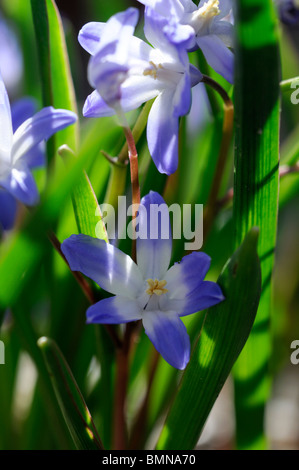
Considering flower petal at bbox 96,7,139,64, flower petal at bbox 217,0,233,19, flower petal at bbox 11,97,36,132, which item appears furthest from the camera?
flower petal at bbox 11,97,36,132

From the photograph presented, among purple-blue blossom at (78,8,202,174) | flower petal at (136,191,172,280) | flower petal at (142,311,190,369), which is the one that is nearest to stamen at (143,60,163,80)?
purple-blue blossom at (78,8,202,174)

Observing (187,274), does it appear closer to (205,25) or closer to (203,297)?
(203,297)

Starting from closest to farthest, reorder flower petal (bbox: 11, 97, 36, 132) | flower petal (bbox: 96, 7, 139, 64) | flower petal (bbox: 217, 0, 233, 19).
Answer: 1. flower petal (bbox: 96, 7, 139, 64)
2. flower petal (bbox: 217, 0, 233, 19)
3. flower petal (bbox: 11, 97, 36, 132)

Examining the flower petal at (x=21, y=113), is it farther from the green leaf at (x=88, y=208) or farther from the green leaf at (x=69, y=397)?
the green leaf at (x=69, y=397)

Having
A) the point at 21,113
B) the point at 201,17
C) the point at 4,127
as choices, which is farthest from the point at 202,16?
the point at 21,113

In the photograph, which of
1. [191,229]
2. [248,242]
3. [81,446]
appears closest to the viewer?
[248,242]

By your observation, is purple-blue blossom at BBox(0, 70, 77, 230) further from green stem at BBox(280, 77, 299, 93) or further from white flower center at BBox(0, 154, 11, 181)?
green stem at BBox(280, 77, 299, 93)
